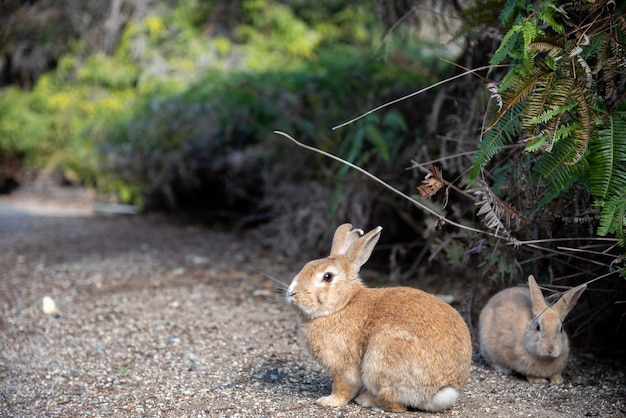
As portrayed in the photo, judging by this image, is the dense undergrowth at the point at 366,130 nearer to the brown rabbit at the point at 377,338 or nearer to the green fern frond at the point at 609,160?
the green fern frond at the point at 609,160

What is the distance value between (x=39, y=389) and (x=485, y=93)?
139 inches

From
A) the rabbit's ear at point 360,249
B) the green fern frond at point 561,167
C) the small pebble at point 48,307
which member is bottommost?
the small pebble at point 48,307

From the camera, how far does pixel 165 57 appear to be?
51.1 feet

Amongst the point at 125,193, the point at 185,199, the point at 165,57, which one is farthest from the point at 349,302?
the point at 165,57

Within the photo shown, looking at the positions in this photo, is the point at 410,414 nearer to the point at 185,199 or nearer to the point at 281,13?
the point at 185,199

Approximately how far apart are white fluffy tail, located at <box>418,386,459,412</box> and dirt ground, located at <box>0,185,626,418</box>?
10cm

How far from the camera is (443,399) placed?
3660 millimetres

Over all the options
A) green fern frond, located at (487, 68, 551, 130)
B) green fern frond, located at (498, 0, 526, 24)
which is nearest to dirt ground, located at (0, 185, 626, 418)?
green fern frond, located at (487, 68, 551, 130)

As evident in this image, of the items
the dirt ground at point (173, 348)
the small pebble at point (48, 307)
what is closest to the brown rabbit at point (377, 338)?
the dirt ground at point (173, 348)

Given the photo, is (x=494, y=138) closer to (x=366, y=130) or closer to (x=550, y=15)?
(x=550, y=15)

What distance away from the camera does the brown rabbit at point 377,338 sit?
3654 millimetres

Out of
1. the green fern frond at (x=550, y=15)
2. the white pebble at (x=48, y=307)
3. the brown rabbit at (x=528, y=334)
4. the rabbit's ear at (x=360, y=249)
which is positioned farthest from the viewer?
the white pebble at (x=48, y=307)

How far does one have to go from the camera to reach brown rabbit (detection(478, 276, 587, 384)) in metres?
4.29

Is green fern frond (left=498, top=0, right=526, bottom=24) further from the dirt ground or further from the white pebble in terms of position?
the white pebble
